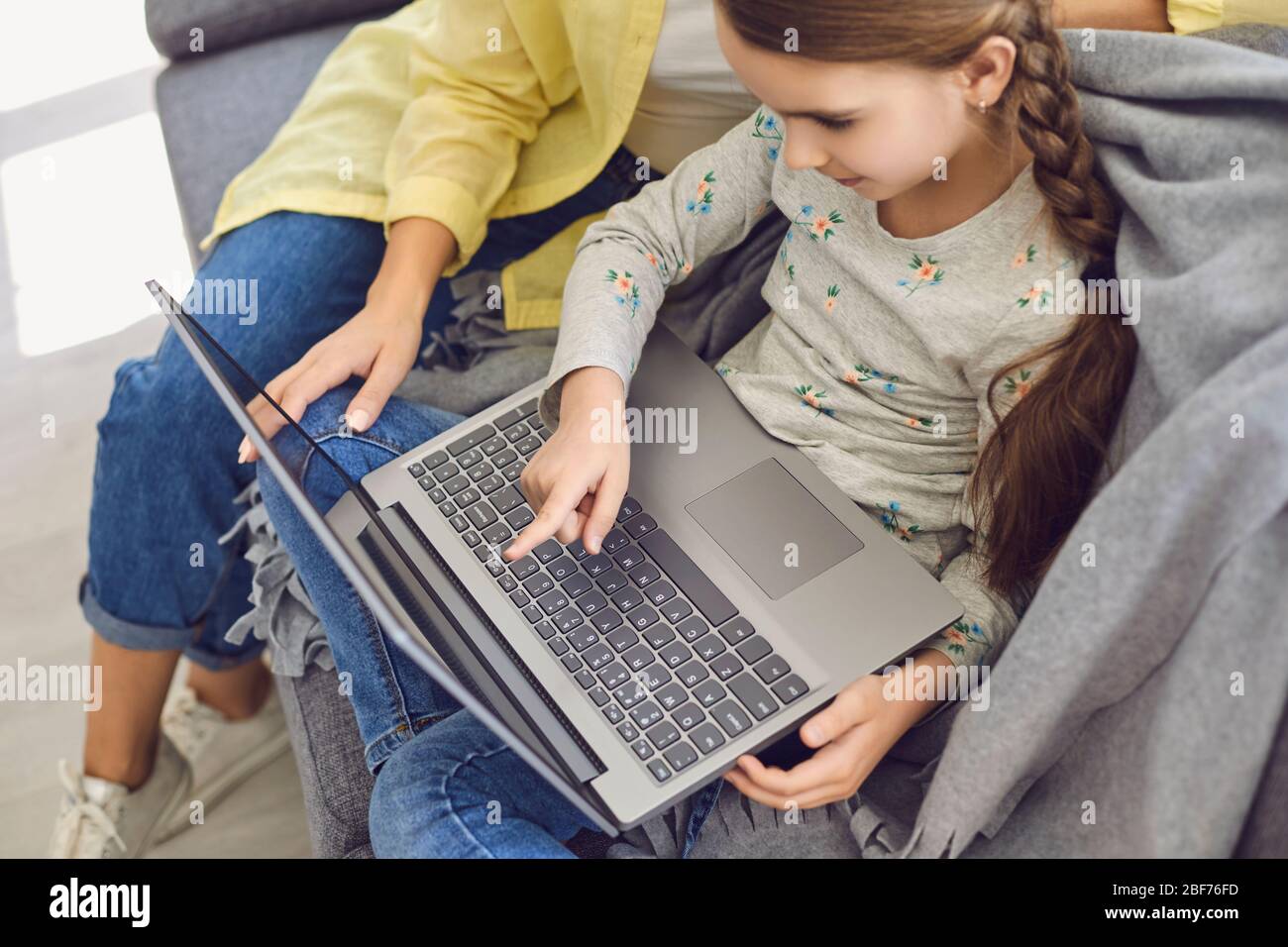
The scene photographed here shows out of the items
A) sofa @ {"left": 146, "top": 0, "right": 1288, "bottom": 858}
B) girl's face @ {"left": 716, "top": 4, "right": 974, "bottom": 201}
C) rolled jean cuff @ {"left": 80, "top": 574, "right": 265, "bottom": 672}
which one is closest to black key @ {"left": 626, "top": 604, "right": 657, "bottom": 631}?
girl's face @ {"left": 716, "top": 4, "right": 974, "bottom": 201}

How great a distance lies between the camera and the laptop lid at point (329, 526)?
0.61 m

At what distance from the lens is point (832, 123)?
75 cm

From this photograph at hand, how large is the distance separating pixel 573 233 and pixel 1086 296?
0.54 m

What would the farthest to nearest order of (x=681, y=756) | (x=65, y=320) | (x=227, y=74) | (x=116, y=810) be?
(x=65, y=320) < (x=227, y=74) < (x=116, y=810) < (x=681, y=756)

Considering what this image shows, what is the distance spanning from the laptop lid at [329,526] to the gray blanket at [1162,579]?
232 millimetres

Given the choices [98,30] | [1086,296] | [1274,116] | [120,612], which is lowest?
[120,612]

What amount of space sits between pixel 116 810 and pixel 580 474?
2.49 feet

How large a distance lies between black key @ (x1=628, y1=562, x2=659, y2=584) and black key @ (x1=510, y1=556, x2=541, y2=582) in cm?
7

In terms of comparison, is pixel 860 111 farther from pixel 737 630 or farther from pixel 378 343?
pixel 378 343

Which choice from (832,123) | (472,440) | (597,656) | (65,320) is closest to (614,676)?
(597,656)

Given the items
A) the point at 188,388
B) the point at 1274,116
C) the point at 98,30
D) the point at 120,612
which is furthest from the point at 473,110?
the point at 98,30
